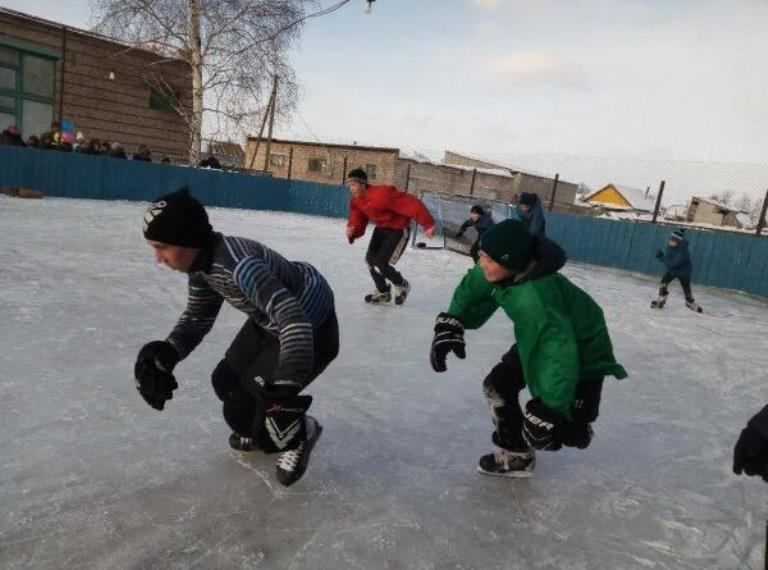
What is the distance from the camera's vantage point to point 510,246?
7.08ft

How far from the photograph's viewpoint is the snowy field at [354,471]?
1935 mm

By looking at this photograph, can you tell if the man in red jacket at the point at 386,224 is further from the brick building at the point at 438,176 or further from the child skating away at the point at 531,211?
the brick building at the point at 438,176

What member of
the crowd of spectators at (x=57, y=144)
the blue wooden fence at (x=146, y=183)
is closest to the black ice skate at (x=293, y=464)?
the blue wooden fence at (x=146, y=183)

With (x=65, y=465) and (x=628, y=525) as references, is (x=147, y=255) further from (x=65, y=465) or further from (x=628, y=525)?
(x=628, y=525)

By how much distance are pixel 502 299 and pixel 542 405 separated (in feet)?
1.47

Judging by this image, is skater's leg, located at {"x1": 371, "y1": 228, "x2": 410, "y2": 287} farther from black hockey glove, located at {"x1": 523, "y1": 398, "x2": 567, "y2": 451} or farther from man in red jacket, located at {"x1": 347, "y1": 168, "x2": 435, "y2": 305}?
black hockey glove, located at {"x1": 523, "y1": 398, "x2": 567, "y2": 451}

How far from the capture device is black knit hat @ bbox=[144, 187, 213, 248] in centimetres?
181

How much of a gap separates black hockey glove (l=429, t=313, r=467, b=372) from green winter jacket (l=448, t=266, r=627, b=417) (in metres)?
0.17

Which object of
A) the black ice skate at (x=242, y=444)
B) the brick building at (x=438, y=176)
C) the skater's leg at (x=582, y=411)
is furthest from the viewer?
the brick building at (x=438, y=176)

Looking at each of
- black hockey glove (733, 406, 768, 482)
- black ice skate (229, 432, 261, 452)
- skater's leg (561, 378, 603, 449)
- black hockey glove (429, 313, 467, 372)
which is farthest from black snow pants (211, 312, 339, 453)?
black hockey glove (733, 406, 768, 482)

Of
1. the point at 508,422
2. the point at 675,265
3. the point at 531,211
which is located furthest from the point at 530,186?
the point at 508,422

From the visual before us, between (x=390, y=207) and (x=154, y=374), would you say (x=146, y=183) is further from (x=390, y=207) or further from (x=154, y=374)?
(x=154, y=374)

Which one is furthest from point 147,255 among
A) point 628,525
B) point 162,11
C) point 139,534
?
point 162,11

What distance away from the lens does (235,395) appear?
2.28 metres
